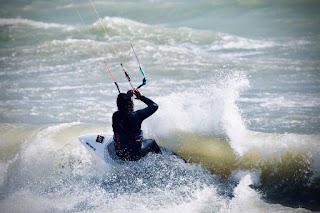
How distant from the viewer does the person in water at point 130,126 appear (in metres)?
7.11

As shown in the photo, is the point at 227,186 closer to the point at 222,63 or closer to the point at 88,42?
the point at 222,63

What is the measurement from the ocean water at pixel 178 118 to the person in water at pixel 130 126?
28 cm

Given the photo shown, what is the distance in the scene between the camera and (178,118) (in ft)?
30.4

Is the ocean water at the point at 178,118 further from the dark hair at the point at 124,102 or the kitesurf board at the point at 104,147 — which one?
the dark hair at the point at 124,102

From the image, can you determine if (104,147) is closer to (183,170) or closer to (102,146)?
(102,146)

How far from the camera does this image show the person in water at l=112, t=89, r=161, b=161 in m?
7.11

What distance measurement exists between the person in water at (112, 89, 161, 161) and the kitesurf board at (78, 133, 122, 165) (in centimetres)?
30

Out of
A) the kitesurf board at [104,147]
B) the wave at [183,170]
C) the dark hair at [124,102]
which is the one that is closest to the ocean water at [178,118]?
the wave at [183,170]

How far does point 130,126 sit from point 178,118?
2209 mm

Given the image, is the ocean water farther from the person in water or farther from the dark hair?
the dark hair

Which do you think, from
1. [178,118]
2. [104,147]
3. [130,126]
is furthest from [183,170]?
[178,118]

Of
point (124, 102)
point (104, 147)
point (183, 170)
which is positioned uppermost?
point (124, 102)

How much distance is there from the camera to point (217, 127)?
9016mm

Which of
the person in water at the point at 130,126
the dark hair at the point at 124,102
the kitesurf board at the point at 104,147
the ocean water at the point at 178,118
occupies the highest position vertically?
the dark hair at the point at 124,102
